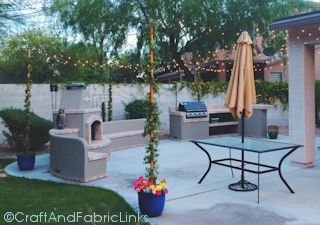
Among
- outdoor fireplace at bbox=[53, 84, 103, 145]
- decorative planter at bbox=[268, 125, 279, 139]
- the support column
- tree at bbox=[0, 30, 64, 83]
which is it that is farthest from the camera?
tree at bbox=[0, 30, 64, 83]

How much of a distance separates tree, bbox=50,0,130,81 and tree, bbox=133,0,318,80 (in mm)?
716

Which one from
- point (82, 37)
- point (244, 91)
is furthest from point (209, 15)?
point (244, 91)

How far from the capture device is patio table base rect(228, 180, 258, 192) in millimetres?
6008

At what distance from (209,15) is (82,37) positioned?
17.9ft

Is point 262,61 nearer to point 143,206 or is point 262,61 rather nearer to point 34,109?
point 34,109

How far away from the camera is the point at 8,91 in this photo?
36.1ft

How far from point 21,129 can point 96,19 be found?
7.27m

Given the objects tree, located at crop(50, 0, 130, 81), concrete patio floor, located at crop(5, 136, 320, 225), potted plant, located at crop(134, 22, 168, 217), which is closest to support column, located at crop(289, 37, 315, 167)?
concrete patio floor, located at crop(5, 136, 320, 225)

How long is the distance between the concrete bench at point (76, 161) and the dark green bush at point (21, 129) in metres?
2.42

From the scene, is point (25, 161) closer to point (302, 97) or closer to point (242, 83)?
point (242, 83)

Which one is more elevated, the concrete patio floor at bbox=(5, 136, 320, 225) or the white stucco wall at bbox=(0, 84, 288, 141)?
the white stucco wall at bbox=(0, 84, 288, 141)

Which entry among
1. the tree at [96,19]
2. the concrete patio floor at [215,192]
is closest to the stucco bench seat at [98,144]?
the concrete patio floor at [215,192]

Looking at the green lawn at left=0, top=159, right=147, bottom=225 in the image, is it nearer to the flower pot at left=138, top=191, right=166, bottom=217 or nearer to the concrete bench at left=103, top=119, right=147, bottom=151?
the flower pot at left=138, top=191, right=166, bottom=217

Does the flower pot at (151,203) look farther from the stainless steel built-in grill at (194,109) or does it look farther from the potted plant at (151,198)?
the stainless steel built-in grill at (194,109)
